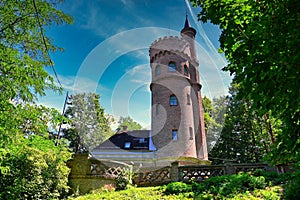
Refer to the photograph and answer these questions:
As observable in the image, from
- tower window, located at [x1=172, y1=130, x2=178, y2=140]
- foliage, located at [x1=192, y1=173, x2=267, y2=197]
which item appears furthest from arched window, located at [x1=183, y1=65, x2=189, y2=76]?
foliage, located at [x1=192, y1=173, x2=267, y2=197]

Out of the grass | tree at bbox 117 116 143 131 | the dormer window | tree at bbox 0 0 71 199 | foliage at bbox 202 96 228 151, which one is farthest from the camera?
tree at bbox 117 116 143 131

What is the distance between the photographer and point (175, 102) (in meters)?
21.4

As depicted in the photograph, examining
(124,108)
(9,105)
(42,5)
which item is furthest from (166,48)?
(9,105)

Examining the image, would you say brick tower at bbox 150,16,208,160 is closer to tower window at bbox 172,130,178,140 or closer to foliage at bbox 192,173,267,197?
tower window at bbox 172,130,178,140

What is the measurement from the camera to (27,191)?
26.4 feet

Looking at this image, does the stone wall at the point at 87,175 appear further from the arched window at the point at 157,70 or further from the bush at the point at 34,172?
the arched window at the point at 157,70

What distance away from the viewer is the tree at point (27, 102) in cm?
532

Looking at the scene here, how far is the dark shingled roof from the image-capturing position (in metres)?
21.5

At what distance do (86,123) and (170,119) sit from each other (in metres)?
17.1

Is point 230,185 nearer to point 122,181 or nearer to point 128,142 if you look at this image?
point 122,181

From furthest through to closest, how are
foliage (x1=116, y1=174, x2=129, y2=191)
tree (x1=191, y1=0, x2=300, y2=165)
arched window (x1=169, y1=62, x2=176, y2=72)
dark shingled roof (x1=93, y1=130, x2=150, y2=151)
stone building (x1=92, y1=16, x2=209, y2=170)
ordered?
arched window (x1=169, y1=62, x2=176, y2=72) → dark shingled roof (x1=93, y1=130, x2=150, y2=151) → stone building (x1=92, y1=16, x2=209, y2=170) → foliage (x1=116, y1=174, x2=129, y2=191) → tree (x1=191, y1=0, x2=300, y2=165)

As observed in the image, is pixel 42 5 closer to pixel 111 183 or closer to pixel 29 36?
pixel 29 36

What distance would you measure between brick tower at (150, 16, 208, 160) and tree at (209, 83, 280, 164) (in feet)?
27.8

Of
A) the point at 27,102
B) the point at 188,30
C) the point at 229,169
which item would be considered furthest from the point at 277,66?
the point at 188,30
